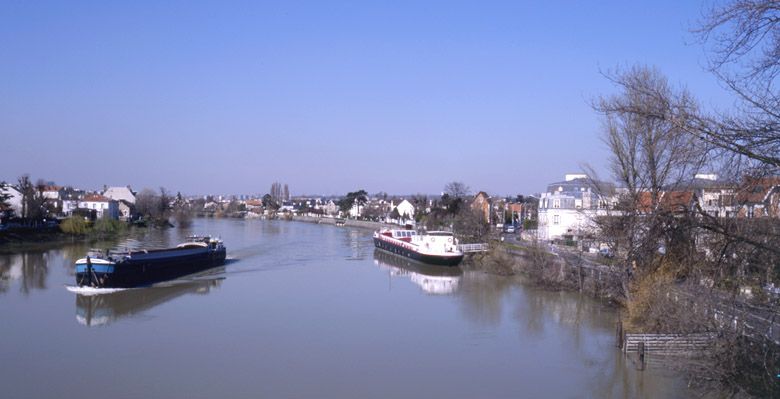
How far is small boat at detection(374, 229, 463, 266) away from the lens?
2705 centimetres

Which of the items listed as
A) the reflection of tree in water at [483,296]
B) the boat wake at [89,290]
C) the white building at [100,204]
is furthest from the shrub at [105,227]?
the reflection of tree in water at [483,296]

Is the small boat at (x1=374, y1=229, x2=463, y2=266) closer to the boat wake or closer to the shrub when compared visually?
the boat wake

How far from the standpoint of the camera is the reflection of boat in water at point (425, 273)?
2171 centimetres

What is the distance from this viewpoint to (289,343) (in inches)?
491

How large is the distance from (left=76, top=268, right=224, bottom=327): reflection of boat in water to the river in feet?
0.17

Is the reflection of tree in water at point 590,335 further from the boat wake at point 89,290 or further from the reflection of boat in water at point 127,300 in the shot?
the boat wake at point 89,290

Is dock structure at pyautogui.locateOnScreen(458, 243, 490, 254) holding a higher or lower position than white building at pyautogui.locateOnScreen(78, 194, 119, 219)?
lower

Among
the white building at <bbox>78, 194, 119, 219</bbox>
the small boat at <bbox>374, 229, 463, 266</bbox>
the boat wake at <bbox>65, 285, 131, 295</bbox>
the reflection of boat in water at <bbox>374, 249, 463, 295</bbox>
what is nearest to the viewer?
the boat wake at <bbox>65, 285, 131, 295</bbox>

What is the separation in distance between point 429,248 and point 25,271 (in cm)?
1550


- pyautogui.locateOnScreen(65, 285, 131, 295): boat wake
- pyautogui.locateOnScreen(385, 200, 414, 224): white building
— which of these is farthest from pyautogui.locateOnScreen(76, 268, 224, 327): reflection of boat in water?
pyautogui.locateOnScreen(385, 200, 414, 224): white building

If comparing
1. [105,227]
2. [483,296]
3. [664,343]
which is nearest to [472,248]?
[483,296]

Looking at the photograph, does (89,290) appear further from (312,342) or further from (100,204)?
(100,204)

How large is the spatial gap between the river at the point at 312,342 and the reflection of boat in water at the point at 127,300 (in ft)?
0.17

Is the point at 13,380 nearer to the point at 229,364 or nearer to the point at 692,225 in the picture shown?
the point at 229,364
